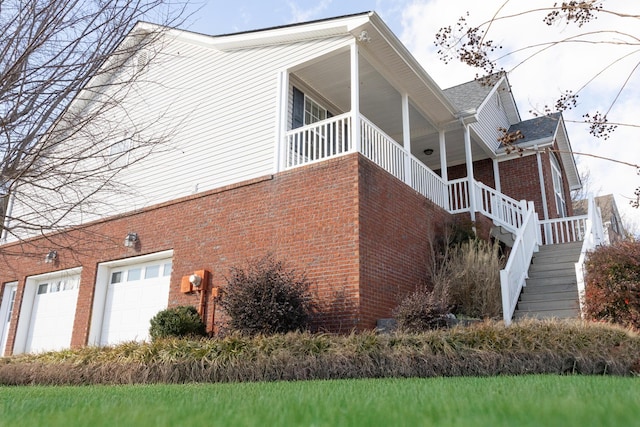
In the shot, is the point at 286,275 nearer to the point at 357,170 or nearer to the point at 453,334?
the point at 357,170

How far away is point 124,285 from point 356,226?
21.0 ft

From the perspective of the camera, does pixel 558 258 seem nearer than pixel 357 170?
No

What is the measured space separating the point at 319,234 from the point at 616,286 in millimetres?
4822

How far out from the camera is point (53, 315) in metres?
13.0


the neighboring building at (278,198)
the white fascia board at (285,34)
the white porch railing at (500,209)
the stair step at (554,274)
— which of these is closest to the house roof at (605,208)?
the neighboring building at (278,198)

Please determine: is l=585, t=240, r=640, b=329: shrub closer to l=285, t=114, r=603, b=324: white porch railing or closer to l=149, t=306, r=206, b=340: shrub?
l=285, t=114, r=603, b=324: white porch railing

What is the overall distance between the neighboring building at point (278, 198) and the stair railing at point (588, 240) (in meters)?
1.13

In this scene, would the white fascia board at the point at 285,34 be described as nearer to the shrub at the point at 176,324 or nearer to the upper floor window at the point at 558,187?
the shrub at the point at 176,324

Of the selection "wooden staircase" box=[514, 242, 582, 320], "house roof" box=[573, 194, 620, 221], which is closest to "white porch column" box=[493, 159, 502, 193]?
"wooden staircase" box=[514, 242, 582, 320]

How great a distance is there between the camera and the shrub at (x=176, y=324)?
28.3 ft

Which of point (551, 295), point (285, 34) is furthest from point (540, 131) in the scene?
point (285, 34)

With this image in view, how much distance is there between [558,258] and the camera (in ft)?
36.7

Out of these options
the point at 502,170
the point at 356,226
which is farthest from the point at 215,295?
the point at 502,170

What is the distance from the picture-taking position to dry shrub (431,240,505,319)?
30.1 ft
